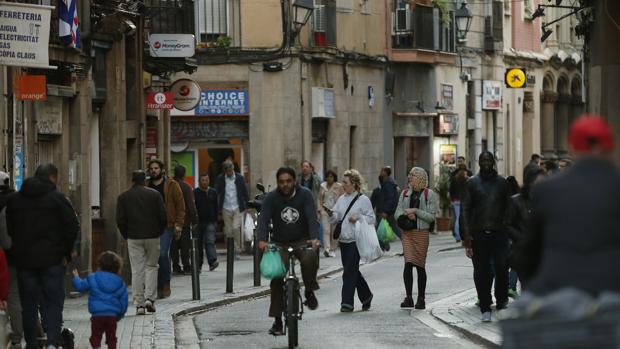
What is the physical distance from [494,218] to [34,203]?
547 centimetres

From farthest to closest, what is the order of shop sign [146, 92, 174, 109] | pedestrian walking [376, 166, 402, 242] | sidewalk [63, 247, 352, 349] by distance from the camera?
pedestrian walking [376, 166, 402, 242] < shop sign [146, 92, 174, 109] < sidewalk [63, 247, 352, 349]

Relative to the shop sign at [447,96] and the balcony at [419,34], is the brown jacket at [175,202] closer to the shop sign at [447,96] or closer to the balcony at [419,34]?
the balcony at [419,34]

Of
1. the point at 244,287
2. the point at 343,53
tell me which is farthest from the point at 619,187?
the point at 343,53

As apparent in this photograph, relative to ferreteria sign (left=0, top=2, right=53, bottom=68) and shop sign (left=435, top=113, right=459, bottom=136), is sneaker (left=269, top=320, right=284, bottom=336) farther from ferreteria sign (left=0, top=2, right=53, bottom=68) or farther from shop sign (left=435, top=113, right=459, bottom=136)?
shop sign (left=435, top=113, right=459, bottom=136)

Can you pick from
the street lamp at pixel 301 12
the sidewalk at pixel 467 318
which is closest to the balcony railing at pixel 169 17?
the street lamp at pixel 301 12

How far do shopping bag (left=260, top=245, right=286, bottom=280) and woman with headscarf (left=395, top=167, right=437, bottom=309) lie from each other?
4191mm

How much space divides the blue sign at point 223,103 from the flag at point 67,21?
16001mm

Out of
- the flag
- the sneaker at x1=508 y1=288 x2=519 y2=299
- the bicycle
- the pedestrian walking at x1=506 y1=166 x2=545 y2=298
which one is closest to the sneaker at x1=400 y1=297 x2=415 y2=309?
the sneaker at x1=508 y1=288 x2=519 y2=299

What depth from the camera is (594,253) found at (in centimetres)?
823

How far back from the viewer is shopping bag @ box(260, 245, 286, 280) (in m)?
17.5

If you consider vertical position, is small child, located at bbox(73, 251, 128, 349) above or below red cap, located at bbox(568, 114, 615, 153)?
below

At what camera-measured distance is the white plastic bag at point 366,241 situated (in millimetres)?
21250

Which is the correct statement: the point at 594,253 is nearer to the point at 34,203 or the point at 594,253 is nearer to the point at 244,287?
the point at 34,203

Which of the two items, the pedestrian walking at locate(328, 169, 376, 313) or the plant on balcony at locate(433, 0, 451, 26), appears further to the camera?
the plant on balcony at locate(433, 0, 451, 26)
